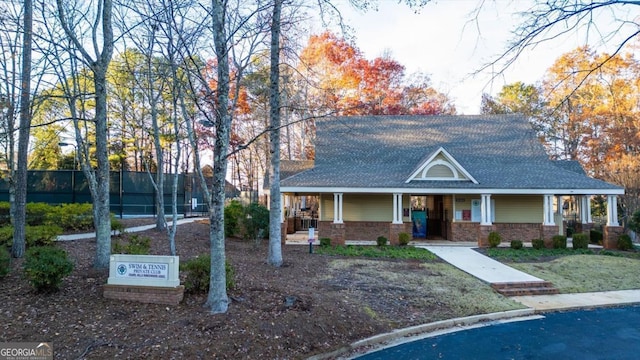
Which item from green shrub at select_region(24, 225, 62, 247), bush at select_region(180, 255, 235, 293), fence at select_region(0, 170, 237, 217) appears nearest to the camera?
bush at select_region(180, 255, 235, 293)

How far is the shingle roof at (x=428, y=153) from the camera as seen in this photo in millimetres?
15859

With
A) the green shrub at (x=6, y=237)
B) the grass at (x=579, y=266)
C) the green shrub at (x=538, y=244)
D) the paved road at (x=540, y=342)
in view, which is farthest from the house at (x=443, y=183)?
the green shrub at (x=6, y=237)

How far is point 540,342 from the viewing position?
5949 millimetres

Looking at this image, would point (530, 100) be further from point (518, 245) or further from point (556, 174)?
point (518, 245)

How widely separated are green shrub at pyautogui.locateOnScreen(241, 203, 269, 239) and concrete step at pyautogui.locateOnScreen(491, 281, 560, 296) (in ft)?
27.9

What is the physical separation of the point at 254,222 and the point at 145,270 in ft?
28.5

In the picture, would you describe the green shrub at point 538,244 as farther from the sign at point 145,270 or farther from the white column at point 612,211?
the sign at point 145,270

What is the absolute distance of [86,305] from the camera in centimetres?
560

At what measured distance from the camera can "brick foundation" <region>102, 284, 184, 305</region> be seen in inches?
225

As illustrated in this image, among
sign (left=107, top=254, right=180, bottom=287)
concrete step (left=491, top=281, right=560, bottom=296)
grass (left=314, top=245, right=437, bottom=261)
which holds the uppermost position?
sign (left=107, top=254, right=180, bottom=287)

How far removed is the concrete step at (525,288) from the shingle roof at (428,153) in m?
6.88

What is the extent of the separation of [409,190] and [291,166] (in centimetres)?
665

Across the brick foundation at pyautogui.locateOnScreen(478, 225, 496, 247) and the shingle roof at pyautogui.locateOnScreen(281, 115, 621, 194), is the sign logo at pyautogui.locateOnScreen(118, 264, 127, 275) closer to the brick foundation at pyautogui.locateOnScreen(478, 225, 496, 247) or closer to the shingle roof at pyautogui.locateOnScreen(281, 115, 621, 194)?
the shingle roof at pyautogui.locateOnScreen(281, 115, 621, 194)

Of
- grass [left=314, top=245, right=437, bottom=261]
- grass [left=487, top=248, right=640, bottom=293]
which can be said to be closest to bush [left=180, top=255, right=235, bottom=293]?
grass [left=314, top=245, right=437, bottom=261]
